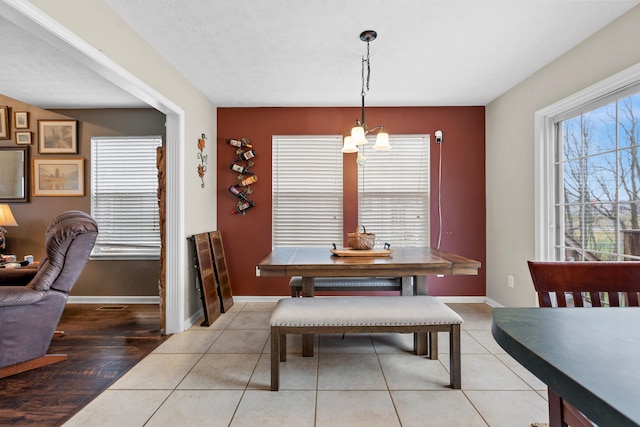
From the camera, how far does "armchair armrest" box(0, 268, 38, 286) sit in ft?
8.77

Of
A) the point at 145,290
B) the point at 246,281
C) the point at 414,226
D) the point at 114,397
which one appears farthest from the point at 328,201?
the point at 114,397

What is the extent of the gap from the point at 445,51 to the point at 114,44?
8.15ft

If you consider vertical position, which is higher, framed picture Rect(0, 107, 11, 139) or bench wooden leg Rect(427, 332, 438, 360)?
framed picture Rect(0, 107, 11, 139)

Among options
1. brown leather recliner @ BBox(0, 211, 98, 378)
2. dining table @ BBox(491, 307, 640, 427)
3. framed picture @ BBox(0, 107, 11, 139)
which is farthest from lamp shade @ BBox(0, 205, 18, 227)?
dining table @ BBox(491, 307, 640, 427)

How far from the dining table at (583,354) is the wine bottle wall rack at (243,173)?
3.44 metres

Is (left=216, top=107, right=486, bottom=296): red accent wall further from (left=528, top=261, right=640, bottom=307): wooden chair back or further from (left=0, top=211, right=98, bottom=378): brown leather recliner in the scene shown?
(left=528, top=261, right=640, bottom=307): wooden chair back

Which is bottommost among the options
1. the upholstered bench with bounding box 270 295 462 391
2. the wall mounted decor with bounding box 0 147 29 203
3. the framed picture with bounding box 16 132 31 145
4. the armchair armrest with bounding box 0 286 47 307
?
the upholstered bench with bounding box 270 295 462 391

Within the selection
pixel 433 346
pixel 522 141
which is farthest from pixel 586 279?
pixel 522 141

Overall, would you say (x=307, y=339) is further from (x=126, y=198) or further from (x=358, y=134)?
(x=126, y=198)

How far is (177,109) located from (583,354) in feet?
10.6

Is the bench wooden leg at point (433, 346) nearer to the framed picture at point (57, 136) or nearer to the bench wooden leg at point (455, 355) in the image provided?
the bench wooden leg at point (455, 355)

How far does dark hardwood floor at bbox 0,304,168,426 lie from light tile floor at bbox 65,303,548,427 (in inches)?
5.4

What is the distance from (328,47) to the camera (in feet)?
8.61

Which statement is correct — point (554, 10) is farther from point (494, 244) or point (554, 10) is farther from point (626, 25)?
point (494, 244)
